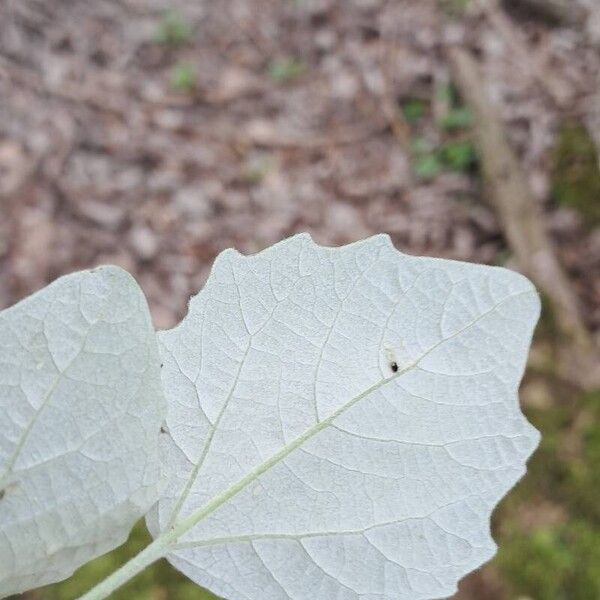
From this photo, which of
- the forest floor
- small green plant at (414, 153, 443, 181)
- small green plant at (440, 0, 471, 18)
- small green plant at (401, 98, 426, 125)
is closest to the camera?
the forest floor

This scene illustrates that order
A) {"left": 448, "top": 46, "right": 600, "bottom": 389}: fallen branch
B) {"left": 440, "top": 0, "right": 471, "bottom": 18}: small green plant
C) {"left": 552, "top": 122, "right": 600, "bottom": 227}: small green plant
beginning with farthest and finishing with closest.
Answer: {"left": 440, "top": 0, "right": 471, "bottom": 18}: small green plant → {"left": 552, "top": 122, "right": 600, "bottom": 227}: small green plant → {"left": 448, "top": 46, "right": 600, "bottom": 389}: fallen branch

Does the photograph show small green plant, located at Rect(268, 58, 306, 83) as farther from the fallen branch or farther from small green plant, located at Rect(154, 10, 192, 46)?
the fallen branch

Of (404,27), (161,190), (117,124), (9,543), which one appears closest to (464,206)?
(404,27)

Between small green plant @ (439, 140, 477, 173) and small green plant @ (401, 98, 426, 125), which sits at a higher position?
small green plant @ (401, 98, 426, 125)

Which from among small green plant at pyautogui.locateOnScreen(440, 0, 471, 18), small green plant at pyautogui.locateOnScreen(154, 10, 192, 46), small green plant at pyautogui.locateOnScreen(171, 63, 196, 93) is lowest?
small green plant at pyautogui.locateOnScreen(440, 0, 471, 18)

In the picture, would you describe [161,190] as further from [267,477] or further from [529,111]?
[267,477]

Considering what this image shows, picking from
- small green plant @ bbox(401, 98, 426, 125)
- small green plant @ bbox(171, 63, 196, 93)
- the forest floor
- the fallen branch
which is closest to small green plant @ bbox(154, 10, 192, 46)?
the forest floor

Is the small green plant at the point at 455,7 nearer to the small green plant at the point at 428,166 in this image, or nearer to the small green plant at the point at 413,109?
the small green plant at the point at 413,109

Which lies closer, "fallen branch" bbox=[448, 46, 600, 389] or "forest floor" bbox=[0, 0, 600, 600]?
"fallen branch" bbox=[448, 46, 600, 389]
